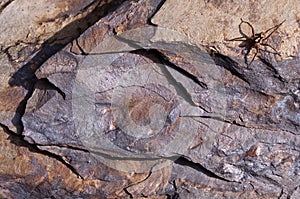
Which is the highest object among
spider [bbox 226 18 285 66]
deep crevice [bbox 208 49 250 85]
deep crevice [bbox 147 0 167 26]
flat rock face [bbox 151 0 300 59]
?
deep crevice [bbox 147 0 167 26]

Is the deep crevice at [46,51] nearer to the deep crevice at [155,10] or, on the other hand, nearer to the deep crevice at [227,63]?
the deep crevice at [155,10]

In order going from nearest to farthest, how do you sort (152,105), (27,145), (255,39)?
(255,39) → (152,105) → (27,145)

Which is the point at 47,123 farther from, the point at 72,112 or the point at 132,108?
the point at 132,108

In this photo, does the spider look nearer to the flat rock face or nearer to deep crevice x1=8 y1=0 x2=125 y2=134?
the flat rock face

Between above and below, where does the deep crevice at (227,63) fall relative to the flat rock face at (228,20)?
below

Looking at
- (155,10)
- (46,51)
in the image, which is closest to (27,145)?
(46,51)

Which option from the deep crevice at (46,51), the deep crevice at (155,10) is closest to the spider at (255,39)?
the deep crevice at (155,10)

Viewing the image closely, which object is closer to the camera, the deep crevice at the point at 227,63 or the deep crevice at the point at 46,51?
the deep crevice at the point at 227,63

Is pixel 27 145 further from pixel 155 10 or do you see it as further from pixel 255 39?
pixel 255 39

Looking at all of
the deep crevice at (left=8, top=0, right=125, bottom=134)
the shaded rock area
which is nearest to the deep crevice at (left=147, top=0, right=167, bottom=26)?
the shaded rock area
